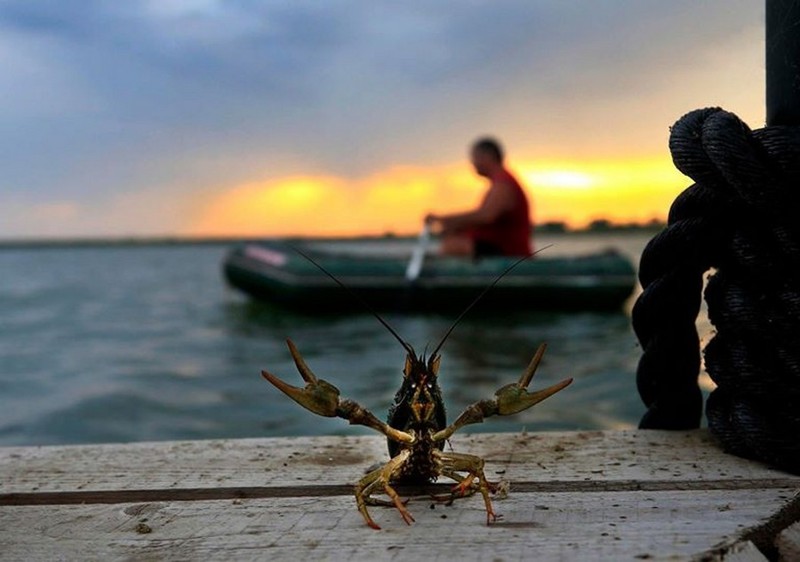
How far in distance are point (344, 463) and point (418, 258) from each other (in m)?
11.0

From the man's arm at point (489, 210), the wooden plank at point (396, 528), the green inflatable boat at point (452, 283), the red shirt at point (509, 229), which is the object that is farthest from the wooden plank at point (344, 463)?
the red shirt at point (509, 229)

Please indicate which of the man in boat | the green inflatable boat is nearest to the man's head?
the man in boat

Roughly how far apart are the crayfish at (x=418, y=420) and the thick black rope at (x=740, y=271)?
0.63 metres

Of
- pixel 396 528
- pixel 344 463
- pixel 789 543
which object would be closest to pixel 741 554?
pixel 789 543

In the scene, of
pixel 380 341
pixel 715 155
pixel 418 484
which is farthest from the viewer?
pixel 380 341

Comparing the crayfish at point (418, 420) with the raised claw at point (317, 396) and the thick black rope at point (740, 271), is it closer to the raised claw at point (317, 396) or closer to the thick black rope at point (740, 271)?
the raised claw at point (317, 396)

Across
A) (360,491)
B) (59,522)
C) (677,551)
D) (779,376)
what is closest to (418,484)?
(360,491)

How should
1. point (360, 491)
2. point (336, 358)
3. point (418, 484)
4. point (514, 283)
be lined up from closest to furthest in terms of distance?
point (360, 491)
point (418, 484)
point (336, 358)
point (514, 283)

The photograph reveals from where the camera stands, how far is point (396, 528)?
5.34 feet

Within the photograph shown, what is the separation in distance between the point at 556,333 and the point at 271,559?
1025cm

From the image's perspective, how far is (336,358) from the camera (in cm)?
980

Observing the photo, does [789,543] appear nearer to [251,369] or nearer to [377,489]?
[377,489]

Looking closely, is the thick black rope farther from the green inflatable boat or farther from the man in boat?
the man in boat

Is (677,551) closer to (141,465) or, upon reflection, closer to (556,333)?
(141,465)
